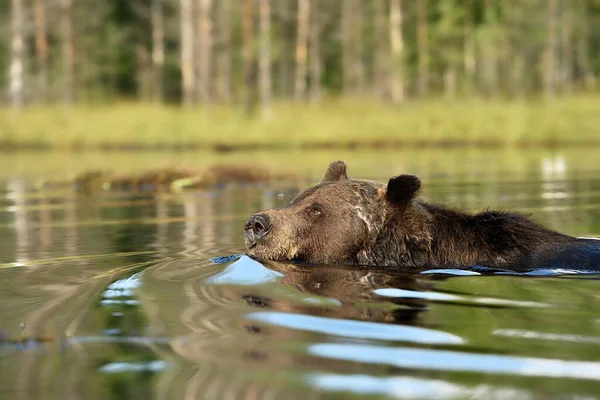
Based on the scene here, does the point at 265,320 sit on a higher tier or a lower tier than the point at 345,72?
lower

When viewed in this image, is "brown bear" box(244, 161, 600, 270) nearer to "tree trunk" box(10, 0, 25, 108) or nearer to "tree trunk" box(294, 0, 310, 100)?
"tree trunk" box(10, 0, 25, 108)

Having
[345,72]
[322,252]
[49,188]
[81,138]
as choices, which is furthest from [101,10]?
[322,252]

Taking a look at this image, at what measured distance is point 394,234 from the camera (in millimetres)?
7383

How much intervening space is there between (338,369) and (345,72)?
77.6 meters

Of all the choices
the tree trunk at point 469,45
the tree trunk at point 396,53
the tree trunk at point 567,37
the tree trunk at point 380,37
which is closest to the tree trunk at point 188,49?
the tree trunk at point 396,53

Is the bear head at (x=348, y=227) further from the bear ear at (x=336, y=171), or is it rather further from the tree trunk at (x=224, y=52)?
the tree trunk at (x=224, y=52)

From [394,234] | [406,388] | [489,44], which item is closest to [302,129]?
[394,234]

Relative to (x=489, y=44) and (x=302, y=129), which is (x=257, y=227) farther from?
(x=489, y=44)

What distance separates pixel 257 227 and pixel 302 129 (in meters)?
32.1

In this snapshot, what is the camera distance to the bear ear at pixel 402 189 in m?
7.19

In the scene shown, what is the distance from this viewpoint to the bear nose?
24.3 ft

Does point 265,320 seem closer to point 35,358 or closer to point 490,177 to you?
point 35,358

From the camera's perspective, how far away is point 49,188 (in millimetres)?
18219

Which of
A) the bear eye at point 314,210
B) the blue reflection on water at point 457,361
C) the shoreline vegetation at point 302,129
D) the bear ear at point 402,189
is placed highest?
the shoreline vegetation at point 302,129
